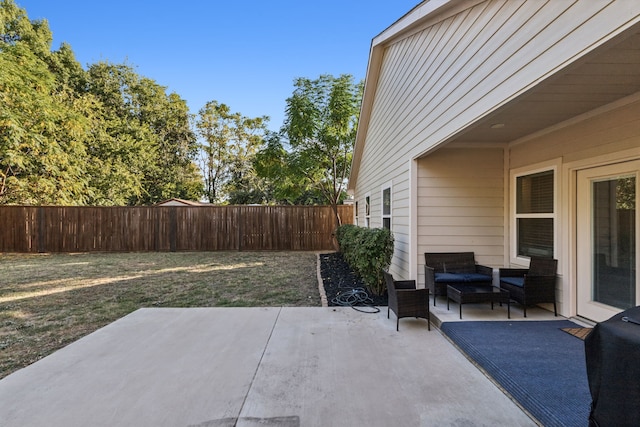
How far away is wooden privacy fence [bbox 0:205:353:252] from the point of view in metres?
11.2

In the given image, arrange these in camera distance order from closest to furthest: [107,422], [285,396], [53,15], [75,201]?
[107,422] < [285,396] < [75,201] < [53,15]

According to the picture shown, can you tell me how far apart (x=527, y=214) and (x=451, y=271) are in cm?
127

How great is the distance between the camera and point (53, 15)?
15.6 metres

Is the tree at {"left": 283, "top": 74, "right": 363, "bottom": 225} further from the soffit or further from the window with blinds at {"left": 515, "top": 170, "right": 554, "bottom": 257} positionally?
the soffit

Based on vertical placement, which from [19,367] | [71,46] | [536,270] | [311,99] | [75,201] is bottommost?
[19,367]

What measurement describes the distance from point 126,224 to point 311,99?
841cm

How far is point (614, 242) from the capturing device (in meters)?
3.17

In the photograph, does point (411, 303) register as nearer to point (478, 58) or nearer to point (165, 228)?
point (478, 58)

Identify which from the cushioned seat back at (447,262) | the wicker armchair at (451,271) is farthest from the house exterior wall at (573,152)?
the cushioned seat back at (447,262)

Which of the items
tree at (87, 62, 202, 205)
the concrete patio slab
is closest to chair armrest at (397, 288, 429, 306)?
the concrete patio slab

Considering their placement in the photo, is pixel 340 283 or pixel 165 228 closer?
pixel 340 283

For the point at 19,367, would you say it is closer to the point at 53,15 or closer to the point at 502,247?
the point at 502,247

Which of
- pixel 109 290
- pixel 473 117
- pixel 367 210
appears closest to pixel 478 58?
pixel 473 117

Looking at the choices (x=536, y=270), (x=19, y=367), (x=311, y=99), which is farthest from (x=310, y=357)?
(x=311, y=99)
